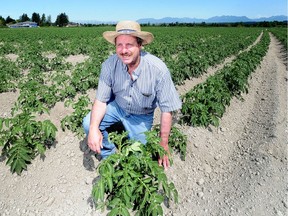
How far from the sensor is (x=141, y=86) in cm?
285

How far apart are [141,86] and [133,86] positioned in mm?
101

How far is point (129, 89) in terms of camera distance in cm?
294

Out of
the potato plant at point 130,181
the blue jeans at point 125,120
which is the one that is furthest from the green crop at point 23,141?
the potato plant at point 130,181

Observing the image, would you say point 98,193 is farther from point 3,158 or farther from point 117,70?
point 3,158

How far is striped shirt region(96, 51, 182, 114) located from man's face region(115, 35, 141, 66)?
17 cm

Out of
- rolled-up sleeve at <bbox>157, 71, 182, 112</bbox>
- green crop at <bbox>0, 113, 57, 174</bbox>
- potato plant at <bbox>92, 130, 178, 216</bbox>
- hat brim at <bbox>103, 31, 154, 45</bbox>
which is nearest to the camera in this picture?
potato plant at <bbox>92, 130, 178, 216</bbox>

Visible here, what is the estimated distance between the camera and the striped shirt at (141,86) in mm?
2775

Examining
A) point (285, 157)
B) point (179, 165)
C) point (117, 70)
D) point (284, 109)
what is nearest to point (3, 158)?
point (117, 70)

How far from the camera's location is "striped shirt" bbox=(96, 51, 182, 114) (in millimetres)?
2775

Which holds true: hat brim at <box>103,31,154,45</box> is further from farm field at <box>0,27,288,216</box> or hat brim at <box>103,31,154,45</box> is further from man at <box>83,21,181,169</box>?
farm field at <box>0,27,288,216</box>

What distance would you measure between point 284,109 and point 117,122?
4253mm

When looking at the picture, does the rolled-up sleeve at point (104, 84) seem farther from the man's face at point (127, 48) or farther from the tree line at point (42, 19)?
the tree line at point (42, 19)

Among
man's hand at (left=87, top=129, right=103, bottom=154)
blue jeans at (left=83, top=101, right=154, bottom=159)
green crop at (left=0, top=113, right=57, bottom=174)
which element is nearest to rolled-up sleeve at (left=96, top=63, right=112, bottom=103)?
blue jeans at (left=83, top=101, right=154, bottom=159)

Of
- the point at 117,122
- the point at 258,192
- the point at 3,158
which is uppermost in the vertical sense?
the point at 117,122
